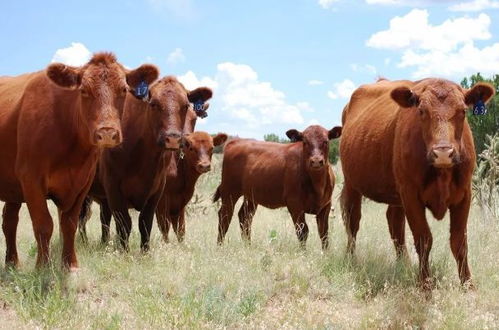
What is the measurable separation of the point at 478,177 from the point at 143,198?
6.95 metres

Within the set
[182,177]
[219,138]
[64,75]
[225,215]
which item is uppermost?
[64,75]

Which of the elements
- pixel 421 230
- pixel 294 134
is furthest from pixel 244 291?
pixel 294 134

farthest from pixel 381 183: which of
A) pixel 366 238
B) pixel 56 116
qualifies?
pixel 56 116

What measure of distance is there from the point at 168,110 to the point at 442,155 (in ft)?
10.9

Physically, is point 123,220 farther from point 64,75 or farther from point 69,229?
point 64,75

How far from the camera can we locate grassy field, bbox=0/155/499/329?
18.5ft

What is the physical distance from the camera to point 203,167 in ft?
35.8

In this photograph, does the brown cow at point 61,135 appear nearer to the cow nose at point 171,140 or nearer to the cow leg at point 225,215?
the cow nose at point 171,140

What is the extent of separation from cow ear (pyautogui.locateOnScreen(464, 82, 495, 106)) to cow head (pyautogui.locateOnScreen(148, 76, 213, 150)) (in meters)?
3.10

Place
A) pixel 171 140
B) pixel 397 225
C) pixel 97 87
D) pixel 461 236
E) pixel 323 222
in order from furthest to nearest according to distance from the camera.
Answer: pixel 323 222 → pixel 397 225 → pixel 171 140 → pixel 461 236 → pixel 97 87

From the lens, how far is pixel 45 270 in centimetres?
650

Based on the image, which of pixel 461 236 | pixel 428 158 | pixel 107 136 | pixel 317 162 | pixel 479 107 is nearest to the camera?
pixel 107 136

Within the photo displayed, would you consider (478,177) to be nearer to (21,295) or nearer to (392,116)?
(392,116)

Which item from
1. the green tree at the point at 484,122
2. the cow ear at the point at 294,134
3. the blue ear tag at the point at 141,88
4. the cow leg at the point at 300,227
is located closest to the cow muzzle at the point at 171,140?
the blue ear tag at the point at 141,88
